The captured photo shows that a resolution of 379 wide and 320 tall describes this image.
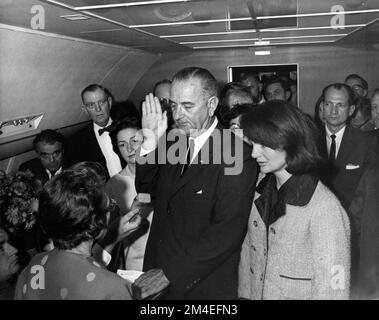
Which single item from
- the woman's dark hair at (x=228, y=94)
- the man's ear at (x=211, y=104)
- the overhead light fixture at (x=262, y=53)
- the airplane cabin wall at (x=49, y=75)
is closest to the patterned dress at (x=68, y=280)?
the man's ear at (x=211, y=104)

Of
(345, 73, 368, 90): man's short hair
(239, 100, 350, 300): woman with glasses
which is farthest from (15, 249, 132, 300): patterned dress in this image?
(345, 73, 368, 90): man's short hair

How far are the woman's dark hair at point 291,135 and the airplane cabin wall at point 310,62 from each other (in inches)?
101

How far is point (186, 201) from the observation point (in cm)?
172

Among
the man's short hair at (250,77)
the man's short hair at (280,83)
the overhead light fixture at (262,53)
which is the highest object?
the overhead light fixture at (262,53)

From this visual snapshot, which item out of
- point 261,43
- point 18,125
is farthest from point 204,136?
point 261,43

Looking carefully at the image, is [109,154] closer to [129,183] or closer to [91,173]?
[129,183]

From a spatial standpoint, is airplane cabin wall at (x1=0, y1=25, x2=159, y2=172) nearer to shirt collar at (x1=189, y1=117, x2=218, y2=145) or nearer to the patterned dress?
shirt collar at (x1=189, y1=117, x2=218, y2=145)

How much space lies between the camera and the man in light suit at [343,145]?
2.45m

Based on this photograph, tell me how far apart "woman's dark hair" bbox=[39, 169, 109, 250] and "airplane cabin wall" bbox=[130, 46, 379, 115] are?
2893 millimetres

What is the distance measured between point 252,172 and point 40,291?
96 centimetres

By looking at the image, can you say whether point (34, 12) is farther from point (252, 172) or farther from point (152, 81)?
point (152, 81)

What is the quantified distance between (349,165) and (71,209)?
6.42 feet

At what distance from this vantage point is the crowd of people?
4.15 ft

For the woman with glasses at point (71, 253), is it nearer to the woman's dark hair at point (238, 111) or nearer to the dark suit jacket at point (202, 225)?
the dark suit jacket at point (202, 225)
